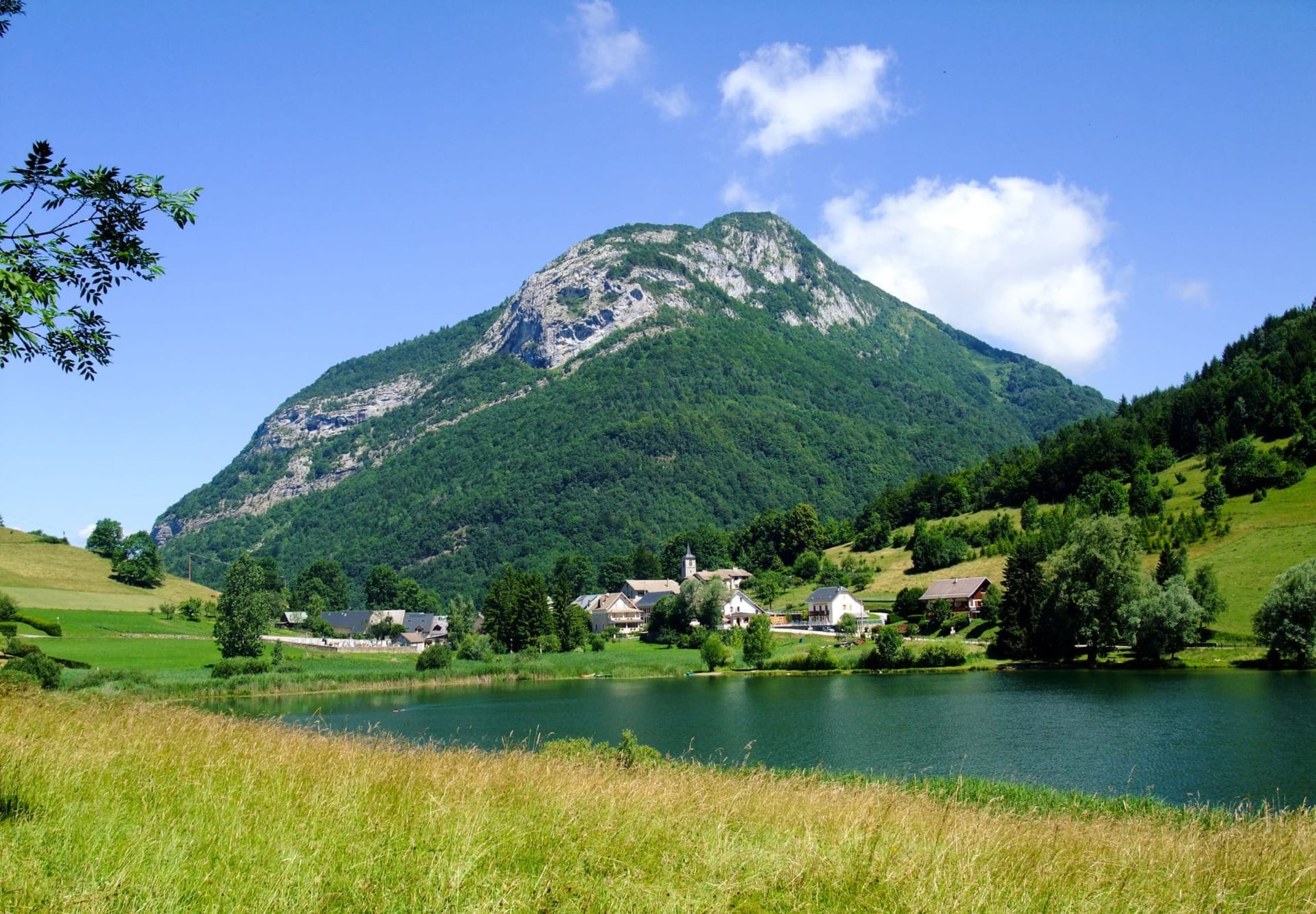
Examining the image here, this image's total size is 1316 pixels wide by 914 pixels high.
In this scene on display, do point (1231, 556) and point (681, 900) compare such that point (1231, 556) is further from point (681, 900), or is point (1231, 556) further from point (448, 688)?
point (681, 900)

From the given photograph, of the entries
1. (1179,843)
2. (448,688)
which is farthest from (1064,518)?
(1179,843)

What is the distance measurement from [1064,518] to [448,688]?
61979mm

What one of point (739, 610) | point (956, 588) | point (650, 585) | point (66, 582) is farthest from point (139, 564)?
point (956, 588)

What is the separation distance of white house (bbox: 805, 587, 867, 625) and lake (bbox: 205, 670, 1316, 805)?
104 ft

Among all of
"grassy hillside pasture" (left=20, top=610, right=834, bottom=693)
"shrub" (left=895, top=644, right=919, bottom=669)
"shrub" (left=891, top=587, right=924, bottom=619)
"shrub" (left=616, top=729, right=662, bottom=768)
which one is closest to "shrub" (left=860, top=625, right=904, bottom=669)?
"shrub" (left=895, top=644, right=919, bottom=669)

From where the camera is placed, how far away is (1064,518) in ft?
287

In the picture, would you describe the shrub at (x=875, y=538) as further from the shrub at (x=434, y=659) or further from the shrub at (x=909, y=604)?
the shrub at (x=434, y=659)

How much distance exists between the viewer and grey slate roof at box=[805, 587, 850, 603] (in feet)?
301

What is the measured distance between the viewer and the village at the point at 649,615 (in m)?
82.8

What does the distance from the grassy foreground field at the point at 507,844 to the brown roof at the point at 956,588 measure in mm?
75037

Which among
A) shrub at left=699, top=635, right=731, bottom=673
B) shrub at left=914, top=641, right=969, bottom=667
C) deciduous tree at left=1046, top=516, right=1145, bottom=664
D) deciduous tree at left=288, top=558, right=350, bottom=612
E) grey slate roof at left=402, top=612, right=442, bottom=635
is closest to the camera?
deciduous tree at left=1046, top=516, right=1145, bottom=664

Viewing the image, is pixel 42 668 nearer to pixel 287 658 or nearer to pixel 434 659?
pixel 434 659

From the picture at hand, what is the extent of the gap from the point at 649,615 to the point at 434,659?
127ft

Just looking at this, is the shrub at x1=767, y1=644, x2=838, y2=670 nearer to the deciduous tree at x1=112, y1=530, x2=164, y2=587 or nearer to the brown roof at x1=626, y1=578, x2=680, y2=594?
the brown roof at x1=626, y1=578, x2=680, y2=594
